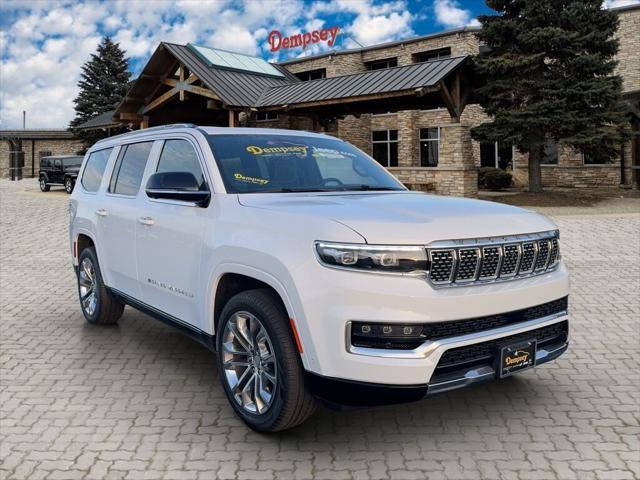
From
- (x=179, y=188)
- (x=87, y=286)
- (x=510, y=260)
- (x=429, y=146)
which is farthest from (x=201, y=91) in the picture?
(x=510, y=260)

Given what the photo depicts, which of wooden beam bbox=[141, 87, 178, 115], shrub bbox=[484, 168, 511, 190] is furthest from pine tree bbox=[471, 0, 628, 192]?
wooden beam bbox=[141, 87, 178, 115]

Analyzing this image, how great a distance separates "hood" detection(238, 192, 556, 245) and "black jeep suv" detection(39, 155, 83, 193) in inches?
1109

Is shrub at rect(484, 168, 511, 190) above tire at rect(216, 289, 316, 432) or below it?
above

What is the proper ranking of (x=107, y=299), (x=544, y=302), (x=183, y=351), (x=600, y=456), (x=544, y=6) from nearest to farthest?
(x=600, y=456) → (x=544, y=302) → (x=183, y=351) → (x=107, y=299) → (x=544, y=6)

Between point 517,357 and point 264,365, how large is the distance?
1.50 meters

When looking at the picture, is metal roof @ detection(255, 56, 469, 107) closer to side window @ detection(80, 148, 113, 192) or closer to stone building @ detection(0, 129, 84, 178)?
side window @ detection(80, 148, 113, 192)

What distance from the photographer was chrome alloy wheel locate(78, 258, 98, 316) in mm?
6379

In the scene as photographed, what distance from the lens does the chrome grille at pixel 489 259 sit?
3.29 meters

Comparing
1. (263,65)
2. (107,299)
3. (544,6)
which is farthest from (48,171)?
(107,299)

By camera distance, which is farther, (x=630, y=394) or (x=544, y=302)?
(x=630, y=394)

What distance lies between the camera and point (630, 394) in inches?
176

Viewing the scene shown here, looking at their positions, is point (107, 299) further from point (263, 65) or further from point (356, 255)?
point (263, 65)

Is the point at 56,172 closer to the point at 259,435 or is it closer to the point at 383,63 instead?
the point at 383,63

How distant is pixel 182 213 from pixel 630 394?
3545 millimetres
